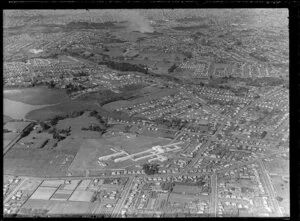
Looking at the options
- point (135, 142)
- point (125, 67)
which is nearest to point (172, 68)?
point (125, 67)

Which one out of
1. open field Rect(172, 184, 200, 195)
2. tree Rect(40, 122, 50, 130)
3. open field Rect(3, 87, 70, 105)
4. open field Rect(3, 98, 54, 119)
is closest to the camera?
open field Rect(172, 184, 200, 195)

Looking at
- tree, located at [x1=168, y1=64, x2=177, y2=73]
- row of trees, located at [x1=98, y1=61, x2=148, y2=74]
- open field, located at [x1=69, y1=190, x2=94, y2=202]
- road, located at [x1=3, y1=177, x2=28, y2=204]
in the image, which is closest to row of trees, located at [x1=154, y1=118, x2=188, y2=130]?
tree, located at [x1=168, y1=64, x2=177, y2=73]

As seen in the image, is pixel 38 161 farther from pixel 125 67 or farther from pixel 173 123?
pixel 125 67

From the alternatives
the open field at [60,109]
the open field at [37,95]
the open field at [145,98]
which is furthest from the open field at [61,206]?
the open field at [37,95]

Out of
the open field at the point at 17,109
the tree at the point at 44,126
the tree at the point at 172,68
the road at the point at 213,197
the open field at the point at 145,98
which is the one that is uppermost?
the tree at the point at 172,68

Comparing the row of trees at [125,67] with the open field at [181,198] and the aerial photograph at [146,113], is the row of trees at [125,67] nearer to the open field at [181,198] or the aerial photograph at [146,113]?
the aerial photograph at [146,113]

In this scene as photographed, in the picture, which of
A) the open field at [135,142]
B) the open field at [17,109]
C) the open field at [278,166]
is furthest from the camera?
the open field at [17,109]

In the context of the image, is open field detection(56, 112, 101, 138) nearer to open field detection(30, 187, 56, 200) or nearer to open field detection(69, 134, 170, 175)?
open field detection(69, 134, 170, 175)
